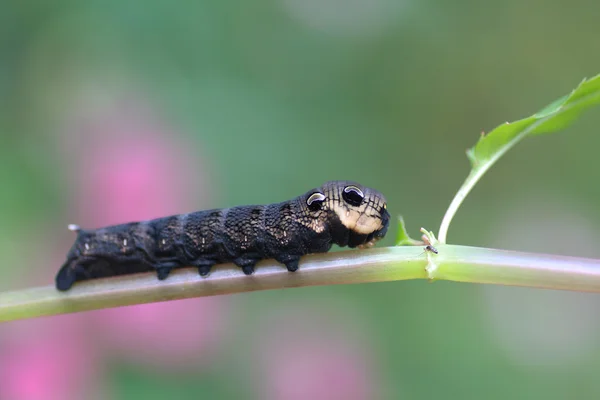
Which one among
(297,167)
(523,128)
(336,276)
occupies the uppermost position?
(297,167)

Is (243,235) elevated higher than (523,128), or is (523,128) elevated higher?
(523,128)

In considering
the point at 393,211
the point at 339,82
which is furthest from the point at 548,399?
the point at 339,82

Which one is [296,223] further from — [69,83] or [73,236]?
[69,83]

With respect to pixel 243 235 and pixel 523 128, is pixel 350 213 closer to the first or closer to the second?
pixel 243 235

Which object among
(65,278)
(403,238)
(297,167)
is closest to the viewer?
(403,238)

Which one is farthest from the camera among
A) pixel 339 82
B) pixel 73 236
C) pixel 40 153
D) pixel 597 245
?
pixel 339 82

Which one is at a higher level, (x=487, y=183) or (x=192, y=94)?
(x=192, y=94)

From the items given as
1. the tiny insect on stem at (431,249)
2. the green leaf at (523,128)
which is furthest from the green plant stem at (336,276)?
the green leaf at (523,128)

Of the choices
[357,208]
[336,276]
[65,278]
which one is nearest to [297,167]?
[357,208]
